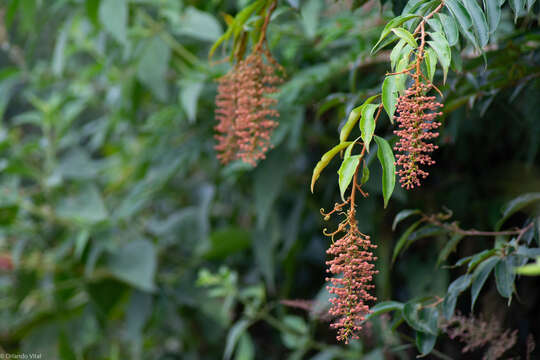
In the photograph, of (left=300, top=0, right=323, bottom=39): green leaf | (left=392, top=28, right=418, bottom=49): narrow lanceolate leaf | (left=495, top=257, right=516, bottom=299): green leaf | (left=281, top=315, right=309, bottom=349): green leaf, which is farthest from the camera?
(left=281, top=315, right=309, bottom=349): green leaf

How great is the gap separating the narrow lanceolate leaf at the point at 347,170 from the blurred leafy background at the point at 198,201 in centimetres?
34

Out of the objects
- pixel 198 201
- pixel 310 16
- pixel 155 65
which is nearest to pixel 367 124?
pixel 310 16

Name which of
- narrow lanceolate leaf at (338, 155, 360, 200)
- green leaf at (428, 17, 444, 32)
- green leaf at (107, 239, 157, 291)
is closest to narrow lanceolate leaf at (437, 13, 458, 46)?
green leaf at (428, 17, 444, 32)

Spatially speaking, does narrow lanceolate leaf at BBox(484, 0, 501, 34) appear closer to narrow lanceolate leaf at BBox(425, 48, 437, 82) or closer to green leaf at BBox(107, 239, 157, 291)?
narrow lanceolate leaf at BBox(425, 48, 437, 82)

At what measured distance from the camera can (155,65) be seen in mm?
1032

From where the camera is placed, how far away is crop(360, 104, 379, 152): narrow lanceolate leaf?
1.17ft

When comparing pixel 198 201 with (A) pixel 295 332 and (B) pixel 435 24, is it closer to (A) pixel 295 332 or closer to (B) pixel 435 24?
(A) pixel 295 332

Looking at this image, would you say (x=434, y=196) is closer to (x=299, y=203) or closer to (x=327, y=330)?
(x=299, y=203)

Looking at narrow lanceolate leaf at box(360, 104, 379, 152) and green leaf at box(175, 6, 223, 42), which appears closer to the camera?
narrow lanceolate leaf at box(360, 104, 379, 152)

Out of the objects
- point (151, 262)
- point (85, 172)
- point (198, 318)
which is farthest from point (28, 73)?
point (198, 318)

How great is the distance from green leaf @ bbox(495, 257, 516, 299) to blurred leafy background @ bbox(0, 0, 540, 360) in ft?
0.79

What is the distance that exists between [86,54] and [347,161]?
1593 mm

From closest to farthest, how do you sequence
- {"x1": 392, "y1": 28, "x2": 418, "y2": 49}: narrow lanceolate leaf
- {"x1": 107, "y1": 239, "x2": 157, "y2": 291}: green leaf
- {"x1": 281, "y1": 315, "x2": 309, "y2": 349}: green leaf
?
{"x1": 392, "y1": 28, "x2": 418, "y2": 49}: narrow lanceolate leaf, {"x1": 281, "y1": 315, "x2": 309, "y2": 349}: green leaf, {"x1": 107, "y1": 239, "x2": 157, "y2": 291}: green leaf

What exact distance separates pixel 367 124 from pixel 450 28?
100mm
